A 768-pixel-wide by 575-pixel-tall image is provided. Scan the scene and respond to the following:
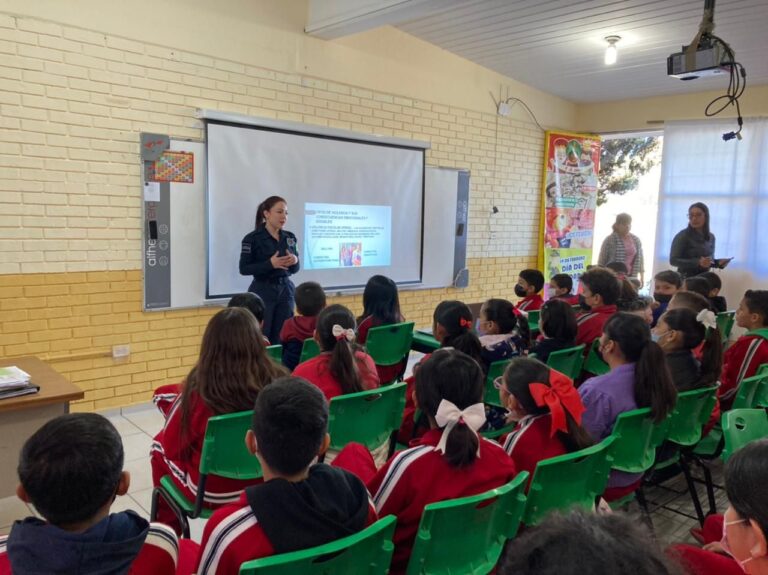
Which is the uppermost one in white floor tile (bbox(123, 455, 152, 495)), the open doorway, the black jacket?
the open doorway

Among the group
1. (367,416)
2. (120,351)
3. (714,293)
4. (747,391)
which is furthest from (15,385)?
(714,293)

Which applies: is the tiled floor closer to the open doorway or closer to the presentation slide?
the presentation slide

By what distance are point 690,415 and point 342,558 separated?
6.15ft

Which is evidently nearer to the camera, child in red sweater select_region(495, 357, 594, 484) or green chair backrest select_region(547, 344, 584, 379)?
child in red sweater select_region(495, 357, 594, 484)

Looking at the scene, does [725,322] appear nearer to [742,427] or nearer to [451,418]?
[742,427]

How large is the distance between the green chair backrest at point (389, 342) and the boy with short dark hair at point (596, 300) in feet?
3.44

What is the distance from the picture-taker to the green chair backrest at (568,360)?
3.04 metres

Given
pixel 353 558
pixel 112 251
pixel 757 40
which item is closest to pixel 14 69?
Answer: pixel 112 251

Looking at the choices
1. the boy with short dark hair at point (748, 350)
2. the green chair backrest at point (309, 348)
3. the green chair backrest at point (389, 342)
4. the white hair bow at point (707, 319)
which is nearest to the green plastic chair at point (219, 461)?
the green chair backrest at point (309, 348)

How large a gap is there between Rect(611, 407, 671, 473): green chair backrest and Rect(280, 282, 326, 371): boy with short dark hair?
70.7 inches

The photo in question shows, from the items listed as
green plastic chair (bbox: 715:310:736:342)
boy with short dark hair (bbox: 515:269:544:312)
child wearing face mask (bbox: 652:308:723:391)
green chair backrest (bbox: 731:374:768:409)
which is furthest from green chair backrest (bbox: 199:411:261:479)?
green plastic chair (bbox: 715:310:736:342)

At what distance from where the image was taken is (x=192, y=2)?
4242 mm

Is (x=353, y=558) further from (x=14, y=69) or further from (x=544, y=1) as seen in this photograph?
(x=544, y=1)

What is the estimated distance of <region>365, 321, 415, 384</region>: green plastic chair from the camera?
3396 mm
